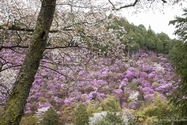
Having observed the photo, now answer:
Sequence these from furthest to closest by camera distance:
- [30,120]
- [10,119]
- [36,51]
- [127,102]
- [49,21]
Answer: [127,102] < [30,120] < [49,21] < [36,51] < [10,119]

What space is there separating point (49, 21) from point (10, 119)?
5.12ft

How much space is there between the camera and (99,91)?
11.5 metres

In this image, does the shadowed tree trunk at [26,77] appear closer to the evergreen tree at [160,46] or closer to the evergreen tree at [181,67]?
the evergreen tree at [181,67]

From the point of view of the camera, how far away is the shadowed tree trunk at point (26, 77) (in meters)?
1.51

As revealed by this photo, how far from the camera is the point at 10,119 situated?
1476mm

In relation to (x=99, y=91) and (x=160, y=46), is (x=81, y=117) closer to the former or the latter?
(x=99, y=91)

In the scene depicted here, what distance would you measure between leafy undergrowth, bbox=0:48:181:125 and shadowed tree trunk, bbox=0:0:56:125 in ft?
4.44

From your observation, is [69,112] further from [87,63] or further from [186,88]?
[186,88]

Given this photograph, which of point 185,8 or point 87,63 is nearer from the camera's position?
point 87,63

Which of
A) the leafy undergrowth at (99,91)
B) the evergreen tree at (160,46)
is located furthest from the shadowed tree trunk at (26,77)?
the evergreen tree at (160,46)

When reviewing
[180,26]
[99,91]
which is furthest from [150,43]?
[180,26]

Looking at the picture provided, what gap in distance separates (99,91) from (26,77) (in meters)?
10.3

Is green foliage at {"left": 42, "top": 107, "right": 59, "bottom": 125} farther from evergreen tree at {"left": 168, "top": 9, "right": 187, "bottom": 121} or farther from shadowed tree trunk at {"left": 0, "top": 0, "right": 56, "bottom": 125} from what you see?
evergreen tree at {"left": 168, "top": 9, "right": 187, "bottom": 121}

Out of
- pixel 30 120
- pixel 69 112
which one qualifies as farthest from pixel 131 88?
pixel 30 120
